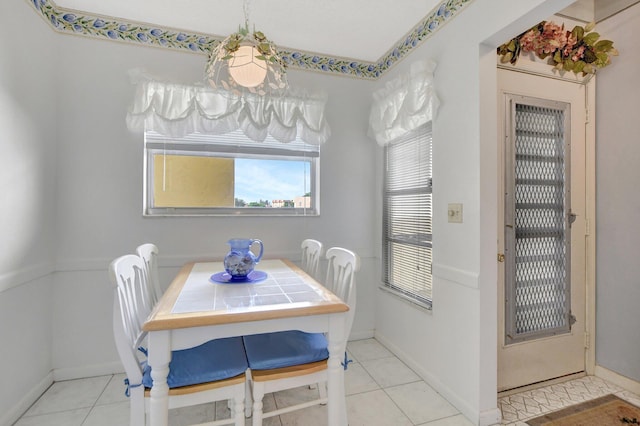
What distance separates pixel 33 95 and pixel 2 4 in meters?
0.47

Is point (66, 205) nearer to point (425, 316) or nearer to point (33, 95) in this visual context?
point (33, 95)

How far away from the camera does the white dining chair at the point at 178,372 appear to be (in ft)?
3.99

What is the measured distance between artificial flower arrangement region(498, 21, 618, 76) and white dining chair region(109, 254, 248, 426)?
7.73 feet

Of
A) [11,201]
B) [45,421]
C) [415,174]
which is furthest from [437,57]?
[45,421]

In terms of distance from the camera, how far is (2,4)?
63.1 inches

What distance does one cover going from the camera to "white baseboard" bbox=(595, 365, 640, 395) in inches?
75.3

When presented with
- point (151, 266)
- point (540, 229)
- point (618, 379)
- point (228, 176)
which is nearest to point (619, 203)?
point (540, 229)

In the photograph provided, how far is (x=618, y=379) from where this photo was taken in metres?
2.00

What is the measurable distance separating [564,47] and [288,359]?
8.34 feet

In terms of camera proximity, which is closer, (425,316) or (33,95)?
(33,95)

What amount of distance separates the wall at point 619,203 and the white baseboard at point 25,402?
368 cm

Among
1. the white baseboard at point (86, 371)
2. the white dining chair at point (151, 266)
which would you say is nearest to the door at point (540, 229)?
the white dining chair at point (151, 266)

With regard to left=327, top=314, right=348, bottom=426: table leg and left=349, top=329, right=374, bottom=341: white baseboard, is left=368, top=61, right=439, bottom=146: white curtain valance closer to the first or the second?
left=327, top=314, right=348, bottom=426: table leg

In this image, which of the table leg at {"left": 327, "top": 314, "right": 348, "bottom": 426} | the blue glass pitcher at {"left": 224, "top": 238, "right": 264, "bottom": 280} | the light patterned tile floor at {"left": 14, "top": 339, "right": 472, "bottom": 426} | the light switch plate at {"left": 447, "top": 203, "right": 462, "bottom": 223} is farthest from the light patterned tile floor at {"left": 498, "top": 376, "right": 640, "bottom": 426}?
the blue glass pitcher at {"left": 224, "top": 238, "right": 264, "bottom": 280}
